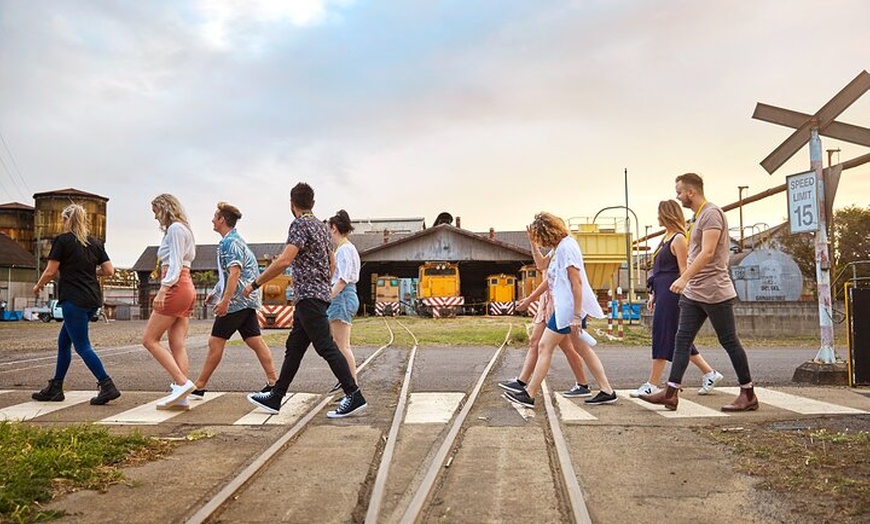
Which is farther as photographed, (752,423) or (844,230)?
(844,230)

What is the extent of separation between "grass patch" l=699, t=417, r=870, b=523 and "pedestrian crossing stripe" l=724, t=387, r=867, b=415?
385mm

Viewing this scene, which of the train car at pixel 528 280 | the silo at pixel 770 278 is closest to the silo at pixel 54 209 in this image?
the train car at pixel 528 280

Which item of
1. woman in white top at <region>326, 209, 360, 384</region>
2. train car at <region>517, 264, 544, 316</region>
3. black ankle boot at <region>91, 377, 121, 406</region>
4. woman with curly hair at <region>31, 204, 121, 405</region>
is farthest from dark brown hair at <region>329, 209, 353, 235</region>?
train car at <region>517, 264, 544, 316</region>

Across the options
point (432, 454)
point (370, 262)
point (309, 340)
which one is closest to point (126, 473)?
point (432, 454)

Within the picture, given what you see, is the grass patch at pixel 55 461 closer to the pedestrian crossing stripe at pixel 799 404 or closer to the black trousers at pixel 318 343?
the black trousers at pixel 318 343

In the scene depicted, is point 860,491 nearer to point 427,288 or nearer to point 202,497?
point 202,497

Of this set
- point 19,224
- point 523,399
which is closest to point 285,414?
point 523,399

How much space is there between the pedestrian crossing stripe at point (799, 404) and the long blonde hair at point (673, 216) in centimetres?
163

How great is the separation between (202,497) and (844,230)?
5069cm

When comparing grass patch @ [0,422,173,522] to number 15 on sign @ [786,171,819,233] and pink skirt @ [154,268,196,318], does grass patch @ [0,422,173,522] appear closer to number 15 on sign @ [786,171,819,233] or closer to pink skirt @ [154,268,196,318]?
pink skirt @ [154,268,196,318]

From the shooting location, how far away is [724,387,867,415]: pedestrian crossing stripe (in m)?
6.12

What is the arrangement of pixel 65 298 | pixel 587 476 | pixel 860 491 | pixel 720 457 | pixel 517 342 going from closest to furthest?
pixel 860 491, pixel 587 476, pixel 720 457, pixel 65 298, pixel 517 342

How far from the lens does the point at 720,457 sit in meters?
4.54

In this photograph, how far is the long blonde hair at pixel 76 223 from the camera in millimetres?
6848
